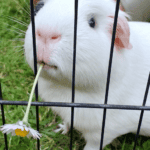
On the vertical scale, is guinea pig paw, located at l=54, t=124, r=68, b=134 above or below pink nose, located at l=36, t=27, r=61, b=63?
below

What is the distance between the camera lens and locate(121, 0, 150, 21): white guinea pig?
281 cm

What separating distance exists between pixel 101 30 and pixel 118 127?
2.81 feet

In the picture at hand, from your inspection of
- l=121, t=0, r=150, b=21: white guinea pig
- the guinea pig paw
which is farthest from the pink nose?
l=121, t=0, r=150, b=21: white guinea pig

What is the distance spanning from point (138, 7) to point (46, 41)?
2.15 m

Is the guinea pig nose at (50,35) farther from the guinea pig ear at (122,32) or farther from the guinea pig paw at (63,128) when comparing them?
the guinea pig paw at (63,128)

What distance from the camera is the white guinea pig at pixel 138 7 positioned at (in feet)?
9.21

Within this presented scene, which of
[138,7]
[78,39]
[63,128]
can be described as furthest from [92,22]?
[138,7]

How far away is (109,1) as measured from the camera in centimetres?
145

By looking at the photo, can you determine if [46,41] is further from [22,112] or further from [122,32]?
[22,112]

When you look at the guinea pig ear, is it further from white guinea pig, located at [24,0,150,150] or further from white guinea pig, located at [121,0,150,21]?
white guinea pig, located at [121,0,150,21]

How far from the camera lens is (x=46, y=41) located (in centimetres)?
114

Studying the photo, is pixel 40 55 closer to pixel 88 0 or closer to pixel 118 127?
pixel 88 0

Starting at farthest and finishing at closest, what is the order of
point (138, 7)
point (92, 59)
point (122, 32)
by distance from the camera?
point (138, 7)
point (122, 32)
point (92, 59)

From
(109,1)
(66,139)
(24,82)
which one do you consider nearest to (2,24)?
(24,82)
